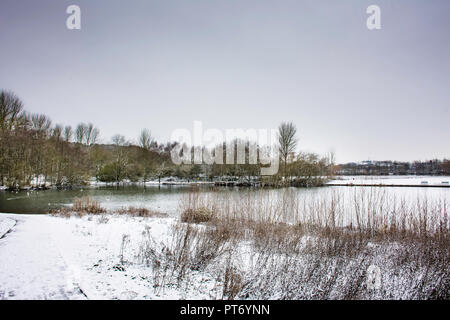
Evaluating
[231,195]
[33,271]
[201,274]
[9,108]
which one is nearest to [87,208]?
[231,195]

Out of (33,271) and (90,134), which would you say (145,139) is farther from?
(33,271)

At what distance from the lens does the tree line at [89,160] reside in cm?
2297

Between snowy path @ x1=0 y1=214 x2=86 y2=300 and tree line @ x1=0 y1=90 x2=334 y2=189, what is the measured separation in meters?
5.97

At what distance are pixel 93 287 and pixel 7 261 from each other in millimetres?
1990

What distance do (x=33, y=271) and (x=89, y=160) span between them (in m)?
40.2

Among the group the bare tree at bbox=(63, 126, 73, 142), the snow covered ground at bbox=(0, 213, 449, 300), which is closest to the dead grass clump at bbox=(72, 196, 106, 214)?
the snow covered ground at bbox=(0, 213, 449, 300)

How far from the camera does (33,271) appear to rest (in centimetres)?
347

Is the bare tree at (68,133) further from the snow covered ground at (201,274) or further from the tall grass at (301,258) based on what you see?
the tall grass at (301,258)

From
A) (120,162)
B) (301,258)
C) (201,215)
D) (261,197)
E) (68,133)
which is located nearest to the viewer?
(301,258)

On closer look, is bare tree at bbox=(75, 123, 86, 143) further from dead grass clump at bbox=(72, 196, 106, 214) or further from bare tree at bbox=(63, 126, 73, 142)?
dead grass clump at bbox=(72, 196, 106, 214)

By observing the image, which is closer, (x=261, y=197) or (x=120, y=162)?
(x=261, y=197)

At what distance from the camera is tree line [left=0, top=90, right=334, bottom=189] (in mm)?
22969

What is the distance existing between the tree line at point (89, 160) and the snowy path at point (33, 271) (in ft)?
19.6
